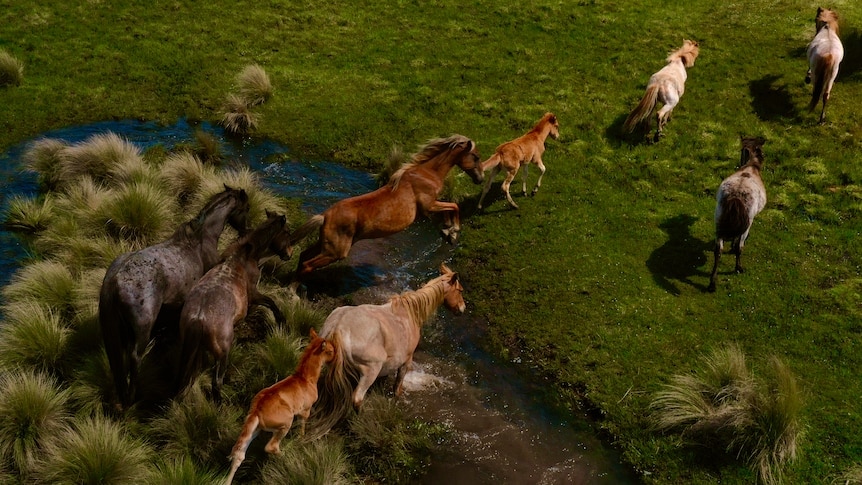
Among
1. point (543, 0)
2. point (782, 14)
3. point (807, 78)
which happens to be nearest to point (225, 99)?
point (543, 0)

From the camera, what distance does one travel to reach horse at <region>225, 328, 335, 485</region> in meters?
6.25

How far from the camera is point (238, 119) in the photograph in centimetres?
1490

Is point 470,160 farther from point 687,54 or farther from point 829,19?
point 829,19

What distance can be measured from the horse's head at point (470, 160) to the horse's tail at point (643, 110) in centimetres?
496

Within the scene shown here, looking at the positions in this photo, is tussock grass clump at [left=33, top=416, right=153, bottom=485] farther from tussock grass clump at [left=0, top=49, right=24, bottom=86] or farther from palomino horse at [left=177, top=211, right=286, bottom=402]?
tussock grass clump at [left=0, top=49, right=24, bottom=86]

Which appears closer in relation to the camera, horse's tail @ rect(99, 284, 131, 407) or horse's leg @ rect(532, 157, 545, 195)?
horse's tail @ rect(99, 284, 131, 407)

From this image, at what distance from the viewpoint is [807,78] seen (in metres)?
15.6

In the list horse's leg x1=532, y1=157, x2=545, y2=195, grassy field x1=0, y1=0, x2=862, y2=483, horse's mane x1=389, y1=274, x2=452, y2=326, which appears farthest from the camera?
horse's leg x1=532, y1=157, x2=545, y2=195

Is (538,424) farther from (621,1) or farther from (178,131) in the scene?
(621,1)

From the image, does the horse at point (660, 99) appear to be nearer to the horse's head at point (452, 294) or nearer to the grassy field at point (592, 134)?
the grassy field at point (592, 134)

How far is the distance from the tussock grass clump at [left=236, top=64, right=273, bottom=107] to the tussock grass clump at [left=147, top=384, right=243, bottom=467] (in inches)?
402

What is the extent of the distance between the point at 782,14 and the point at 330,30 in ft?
47.5

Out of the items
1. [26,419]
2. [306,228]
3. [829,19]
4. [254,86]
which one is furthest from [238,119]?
[829,19]

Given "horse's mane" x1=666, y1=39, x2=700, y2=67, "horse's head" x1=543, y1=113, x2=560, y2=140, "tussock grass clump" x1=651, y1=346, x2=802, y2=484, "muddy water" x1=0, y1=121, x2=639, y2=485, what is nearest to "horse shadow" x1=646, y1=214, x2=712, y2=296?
"tussock grass clump" x1=651, y1=346, x2=802, y2=484
